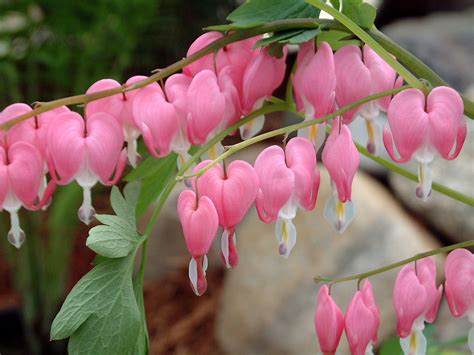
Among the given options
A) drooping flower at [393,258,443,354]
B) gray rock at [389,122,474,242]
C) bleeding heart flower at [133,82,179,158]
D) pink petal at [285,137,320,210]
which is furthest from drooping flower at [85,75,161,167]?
gray rock at [389,122,474,242]

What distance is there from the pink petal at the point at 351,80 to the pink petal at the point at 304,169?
1.8 inches

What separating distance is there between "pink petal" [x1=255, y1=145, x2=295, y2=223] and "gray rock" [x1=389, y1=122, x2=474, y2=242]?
6.07 ft

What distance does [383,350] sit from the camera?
2.61ft

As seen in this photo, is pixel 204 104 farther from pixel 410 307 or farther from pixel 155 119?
Answer: pixel 410 307

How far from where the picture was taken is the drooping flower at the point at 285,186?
0.53m

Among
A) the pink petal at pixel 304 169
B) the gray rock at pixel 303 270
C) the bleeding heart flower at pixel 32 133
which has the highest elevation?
the bleeding heart flower at pixel 32 133

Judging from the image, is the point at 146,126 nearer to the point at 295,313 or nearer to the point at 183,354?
the point at 295,313

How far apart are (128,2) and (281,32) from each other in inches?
69.4

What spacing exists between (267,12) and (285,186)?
131 mm

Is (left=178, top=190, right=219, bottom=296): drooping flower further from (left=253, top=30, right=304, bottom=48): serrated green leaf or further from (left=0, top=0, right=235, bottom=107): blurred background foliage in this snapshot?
(left=0, top=0, right=235, bottom=107): blurred background foliage

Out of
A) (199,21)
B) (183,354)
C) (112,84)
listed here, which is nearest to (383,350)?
(112,84)

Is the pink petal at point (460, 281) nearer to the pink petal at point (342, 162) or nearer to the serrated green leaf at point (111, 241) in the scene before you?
the pink petal at point (342, 162)

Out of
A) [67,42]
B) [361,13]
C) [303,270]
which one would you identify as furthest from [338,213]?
[67,42]

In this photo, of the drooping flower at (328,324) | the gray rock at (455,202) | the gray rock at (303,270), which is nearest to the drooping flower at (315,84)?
the drooping flower at (328,324)
